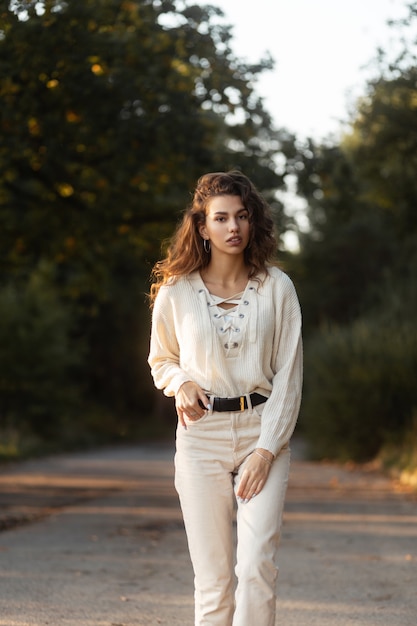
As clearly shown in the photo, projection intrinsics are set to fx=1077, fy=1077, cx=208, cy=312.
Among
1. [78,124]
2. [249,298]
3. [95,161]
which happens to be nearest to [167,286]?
[249,298]

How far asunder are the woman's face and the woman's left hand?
0.82 meters

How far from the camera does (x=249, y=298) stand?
166 inches

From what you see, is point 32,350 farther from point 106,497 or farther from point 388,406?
point 106,497

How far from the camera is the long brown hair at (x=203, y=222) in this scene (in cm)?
428

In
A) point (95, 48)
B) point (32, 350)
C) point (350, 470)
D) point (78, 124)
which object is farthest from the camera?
point (32, 350)

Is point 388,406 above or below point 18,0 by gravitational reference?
below

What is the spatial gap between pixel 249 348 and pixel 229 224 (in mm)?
500

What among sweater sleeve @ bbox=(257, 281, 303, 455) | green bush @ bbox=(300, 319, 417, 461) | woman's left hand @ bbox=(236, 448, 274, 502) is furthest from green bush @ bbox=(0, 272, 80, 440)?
woman's left hand @ bbox=(236, 448, 274, 502)

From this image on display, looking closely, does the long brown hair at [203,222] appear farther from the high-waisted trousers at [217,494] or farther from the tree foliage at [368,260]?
the tree foliage at [368,260]

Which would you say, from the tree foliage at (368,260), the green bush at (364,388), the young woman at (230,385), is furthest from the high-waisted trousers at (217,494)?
the green bush at (364,388)

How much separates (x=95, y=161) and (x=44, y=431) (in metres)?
16.4

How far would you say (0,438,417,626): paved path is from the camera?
618 cm

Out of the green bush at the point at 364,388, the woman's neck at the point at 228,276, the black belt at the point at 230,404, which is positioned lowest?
the green bush at the point at 364,388

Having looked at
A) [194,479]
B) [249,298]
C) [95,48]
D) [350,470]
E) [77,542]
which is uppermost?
[95,48]
